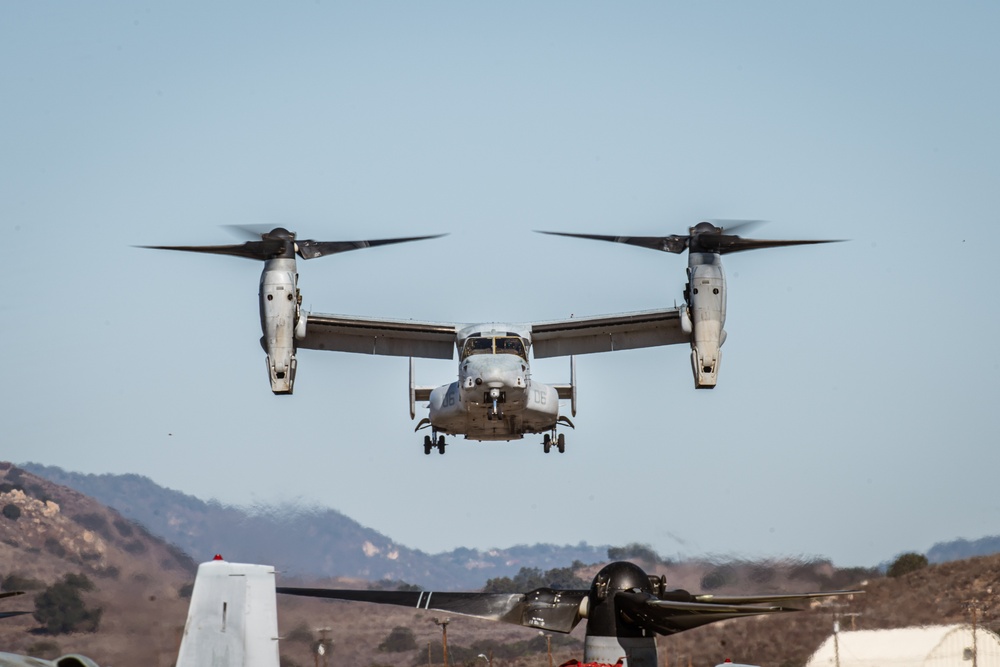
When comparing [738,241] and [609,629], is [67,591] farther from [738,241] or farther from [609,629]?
[738,241]

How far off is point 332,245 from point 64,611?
11397mm

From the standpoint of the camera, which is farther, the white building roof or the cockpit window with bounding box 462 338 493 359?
the cockpit window with bounding box 462 338 493 359

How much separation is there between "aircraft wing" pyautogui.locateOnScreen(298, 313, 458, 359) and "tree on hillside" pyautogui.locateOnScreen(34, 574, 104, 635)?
884 cm

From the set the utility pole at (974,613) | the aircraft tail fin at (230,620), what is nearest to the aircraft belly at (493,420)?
the utility pole at (974,613)

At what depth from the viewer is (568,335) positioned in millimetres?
35812

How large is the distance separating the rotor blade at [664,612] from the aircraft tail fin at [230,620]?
4.24 meters

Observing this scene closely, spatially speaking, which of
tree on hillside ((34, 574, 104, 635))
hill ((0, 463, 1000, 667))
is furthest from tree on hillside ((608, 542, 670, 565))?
tree on hillside ((34, 574, 104, 635))

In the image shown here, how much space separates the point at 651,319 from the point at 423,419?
6.19 metres

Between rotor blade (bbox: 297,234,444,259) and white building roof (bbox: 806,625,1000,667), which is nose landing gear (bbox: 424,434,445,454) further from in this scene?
white building roof (bbox: 806,625,1000,667)

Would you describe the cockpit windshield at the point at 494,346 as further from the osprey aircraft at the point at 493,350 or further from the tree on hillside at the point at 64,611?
the tree on hillside at the point at 64,611

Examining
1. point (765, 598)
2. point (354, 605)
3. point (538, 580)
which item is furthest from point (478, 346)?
point (765, 598)

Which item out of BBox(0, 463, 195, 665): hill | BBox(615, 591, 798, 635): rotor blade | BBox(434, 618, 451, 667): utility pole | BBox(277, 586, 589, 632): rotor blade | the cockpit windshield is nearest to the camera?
BBox(615, 591, 798, 635): rotor blade

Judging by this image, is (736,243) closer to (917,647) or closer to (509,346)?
(509,346)

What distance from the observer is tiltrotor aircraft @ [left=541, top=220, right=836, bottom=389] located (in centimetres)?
3150
